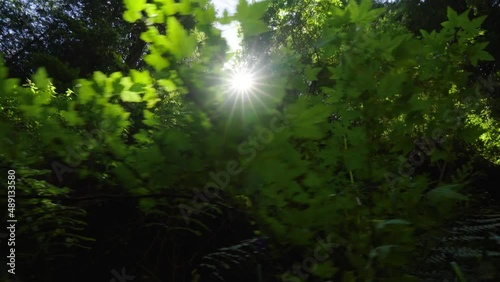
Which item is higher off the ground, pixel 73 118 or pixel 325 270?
pixel 73 118

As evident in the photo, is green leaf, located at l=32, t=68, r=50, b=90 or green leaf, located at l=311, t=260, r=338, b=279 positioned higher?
green leaf, located at l=32, t=68, r=50, b=90

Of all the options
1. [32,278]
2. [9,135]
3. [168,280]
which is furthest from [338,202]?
[32,278]

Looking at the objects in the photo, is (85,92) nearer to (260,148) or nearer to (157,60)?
(157,60)

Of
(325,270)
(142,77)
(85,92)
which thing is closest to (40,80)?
(85,92)

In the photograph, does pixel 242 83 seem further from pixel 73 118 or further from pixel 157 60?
pixel 73 118

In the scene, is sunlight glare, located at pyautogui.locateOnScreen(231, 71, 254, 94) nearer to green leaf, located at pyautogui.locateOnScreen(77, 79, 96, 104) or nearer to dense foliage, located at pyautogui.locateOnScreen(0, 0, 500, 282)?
dense foliage, located at pyautogui.locateOnScreen(0, 0, 500, 282)

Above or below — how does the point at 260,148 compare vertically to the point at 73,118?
below

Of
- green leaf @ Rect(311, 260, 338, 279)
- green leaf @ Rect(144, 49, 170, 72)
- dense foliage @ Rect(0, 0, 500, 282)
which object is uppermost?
green leaf @ Rect(144, 49, 170, 72)

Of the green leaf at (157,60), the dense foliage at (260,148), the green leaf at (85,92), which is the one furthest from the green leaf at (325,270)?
the green leaf at (85,92)

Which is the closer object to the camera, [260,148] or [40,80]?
[260,148]

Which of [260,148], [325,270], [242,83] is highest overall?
[242,83]

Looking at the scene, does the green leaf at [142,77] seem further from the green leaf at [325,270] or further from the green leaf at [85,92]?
the green leaf at [325,270]

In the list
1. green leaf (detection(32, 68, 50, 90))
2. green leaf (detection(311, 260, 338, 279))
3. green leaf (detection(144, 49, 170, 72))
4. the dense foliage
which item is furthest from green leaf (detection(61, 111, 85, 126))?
green leaf (detection(311, 260, 338, 279))

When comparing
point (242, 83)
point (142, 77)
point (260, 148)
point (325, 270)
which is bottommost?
point (325, 270)
